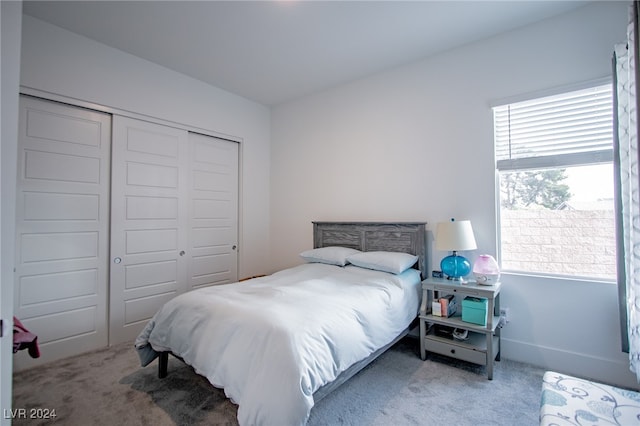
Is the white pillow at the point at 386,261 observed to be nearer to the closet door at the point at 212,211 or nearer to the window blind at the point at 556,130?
the window blind at the point at 556,130

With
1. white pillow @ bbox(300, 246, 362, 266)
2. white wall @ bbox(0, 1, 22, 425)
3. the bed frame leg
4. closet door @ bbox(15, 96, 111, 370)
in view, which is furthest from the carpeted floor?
white pillow @ bbox(300, 246, 362, 266)

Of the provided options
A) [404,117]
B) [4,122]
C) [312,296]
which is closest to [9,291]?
[4,122]

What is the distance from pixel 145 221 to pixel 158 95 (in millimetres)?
1397

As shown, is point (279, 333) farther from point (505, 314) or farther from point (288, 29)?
point (288, 29)

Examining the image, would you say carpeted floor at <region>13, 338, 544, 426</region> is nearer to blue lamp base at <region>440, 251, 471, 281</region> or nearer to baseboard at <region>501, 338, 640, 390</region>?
baseboard at <region>501, 338, 640, 390</region>

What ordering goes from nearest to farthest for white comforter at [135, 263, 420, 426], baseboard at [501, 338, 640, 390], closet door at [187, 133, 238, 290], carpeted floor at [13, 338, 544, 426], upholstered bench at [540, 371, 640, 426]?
upholstered bench at [540, 371, 640, 426] → white comforter at [135, 263, 420, 426] → carpeted floor at [13, 338, 544, 426] → baseboard at [501, 338, 640, 390] → closet door at [187, 133, 238, 290]

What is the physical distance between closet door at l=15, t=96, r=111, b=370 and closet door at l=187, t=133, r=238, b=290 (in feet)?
2.95

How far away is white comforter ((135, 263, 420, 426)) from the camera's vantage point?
4.62 ft

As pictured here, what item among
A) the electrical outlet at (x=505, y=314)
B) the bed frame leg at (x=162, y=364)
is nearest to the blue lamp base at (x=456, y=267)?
the electrical outlet at (x=505, y=314)

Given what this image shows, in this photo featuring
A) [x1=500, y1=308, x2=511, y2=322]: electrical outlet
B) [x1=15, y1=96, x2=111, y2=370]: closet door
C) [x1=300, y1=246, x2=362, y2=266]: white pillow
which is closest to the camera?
[x1=15, y1=96, x2=111, y2=370]: closet door

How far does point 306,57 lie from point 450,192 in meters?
2.03

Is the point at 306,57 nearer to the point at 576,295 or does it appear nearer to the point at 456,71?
the point at 456,71

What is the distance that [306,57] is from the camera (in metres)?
3.06

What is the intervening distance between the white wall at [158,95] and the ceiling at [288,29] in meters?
0.14
